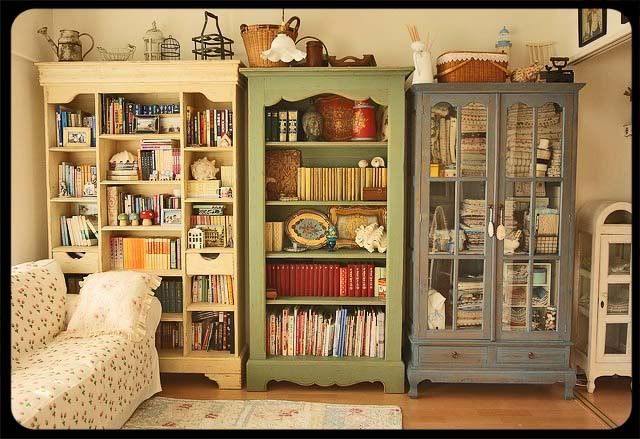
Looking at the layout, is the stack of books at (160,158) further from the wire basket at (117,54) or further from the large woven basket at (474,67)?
the large woven basket at (474,67)

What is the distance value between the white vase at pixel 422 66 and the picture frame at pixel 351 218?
0.80m

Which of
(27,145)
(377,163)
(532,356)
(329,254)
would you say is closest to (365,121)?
(377,163)

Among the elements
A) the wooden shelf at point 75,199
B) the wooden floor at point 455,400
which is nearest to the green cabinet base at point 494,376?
the wooden floor at point 455,400

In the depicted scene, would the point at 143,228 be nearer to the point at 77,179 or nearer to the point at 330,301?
the point at 77,179

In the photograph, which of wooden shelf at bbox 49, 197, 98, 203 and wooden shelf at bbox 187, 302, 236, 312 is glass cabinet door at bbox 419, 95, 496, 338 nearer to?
wooden shelf at bbox 187, 302, 236, 312

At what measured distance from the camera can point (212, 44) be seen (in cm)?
380

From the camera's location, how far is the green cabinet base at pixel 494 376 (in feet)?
12.0

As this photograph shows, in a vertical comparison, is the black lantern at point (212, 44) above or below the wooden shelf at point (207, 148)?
above

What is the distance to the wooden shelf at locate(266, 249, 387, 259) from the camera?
12.4 feet

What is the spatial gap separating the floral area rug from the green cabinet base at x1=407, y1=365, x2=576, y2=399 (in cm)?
26

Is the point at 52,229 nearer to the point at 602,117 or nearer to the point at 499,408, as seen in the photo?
the point at 499,408

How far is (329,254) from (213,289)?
2.44 feet

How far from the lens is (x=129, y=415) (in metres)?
3.30

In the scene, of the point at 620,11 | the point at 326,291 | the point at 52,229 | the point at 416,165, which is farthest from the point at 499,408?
the point at 52,229
